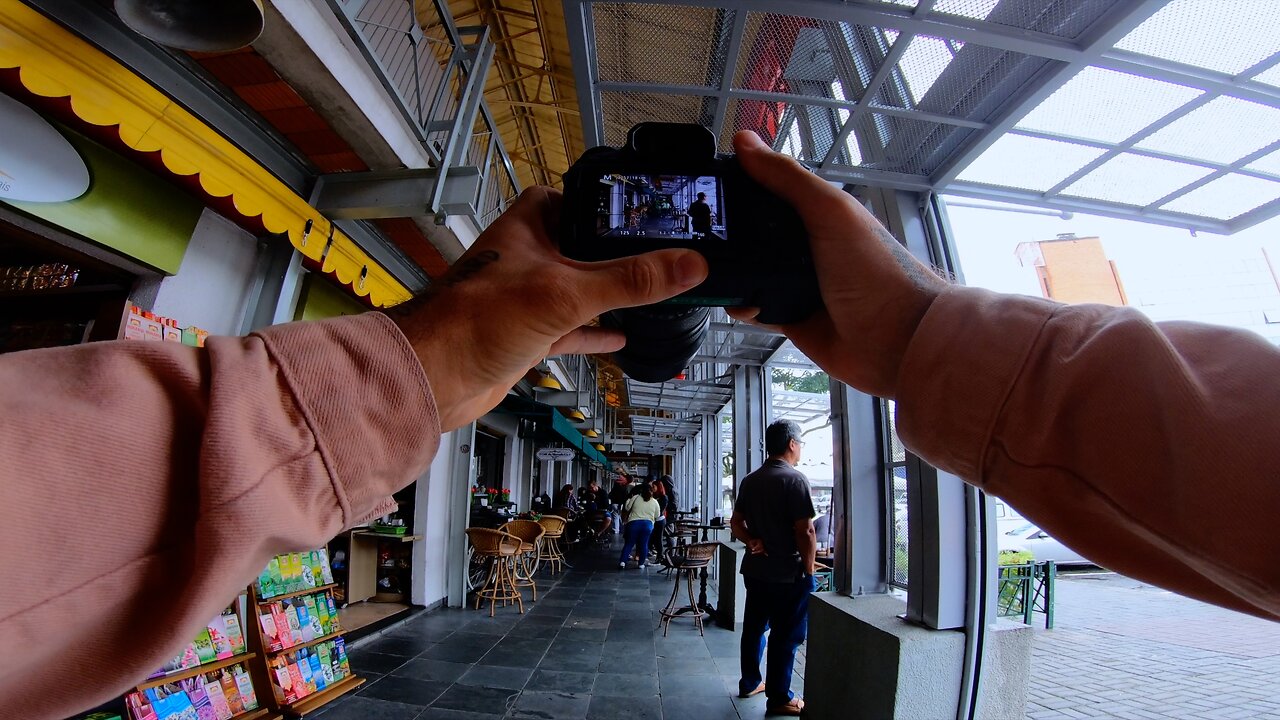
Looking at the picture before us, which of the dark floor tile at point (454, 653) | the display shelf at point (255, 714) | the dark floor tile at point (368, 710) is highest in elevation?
the display shelf at point (255, 714)

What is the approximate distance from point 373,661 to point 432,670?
1.86ft

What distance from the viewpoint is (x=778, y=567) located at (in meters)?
4.04

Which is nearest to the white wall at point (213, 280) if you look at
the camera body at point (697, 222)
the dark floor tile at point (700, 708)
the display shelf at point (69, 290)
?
the display shelf at point (69, 290)

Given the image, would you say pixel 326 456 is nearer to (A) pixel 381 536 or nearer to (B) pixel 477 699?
(B) pixel 477 699

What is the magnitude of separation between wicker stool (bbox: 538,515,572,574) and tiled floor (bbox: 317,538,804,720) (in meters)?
2.00

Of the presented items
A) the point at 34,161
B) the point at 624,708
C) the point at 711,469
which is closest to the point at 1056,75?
the point at 34,161

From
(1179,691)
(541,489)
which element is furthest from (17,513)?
(541,489)

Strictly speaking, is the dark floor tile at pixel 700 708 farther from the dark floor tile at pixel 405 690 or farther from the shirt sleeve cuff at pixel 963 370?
the shirt sleeve cuff at pixel 963 370

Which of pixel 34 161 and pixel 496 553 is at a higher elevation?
pixel 34 161

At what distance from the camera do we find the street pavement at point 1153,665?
4.03 meters

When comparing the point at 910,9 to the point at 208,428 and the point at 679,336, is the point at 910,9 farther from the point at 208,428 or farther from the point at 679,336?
the point at 208,428

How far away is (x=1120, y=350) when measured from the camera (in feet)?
1.75

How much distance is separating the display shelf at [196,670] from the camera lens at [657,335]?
9.96ft

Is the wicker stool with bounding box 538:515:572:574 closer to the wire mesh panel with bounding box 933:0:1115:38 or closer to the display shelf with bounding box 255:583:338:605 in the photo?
the display shelf with bounding box 255:583:338:605
